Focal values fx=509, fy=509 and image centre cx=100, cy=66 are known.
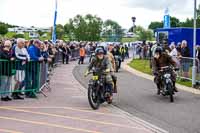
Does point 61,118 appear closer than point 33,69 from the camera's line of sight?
Yes

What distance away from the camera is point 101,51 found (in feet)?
45.9

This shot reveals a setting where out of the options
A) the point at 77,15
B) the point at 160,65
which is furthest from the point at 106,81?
the point at 77,15

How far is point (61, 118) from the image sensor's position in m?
11.8

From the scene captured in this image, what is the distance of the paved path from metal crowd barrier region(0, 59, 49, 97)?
0.43 m

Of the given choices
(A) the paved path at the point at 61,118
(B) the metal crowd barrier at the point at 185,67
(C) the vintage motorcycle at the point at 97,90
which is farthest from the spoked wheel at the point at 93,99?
(B) the metal crowd barrier at the point at 185,67

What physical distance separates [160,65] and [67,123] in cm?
566

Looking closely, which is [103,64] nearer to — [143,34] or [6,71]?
[6,71]

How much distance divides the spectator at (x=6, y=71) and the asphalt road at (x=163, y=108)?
3121 millimetres

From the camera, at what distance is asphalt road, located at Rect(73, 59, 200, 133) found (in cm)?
1130

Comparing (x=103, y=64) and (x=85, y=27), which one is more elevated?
(x=85, y=27)

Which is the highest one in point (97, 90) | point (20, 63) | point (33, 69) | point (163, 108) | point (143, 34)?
point (143, 34)

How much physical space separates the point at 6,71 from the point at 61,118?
3276 millimetres

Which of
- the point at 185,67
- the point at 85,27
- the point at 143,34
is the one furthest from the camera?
the point at 143,34

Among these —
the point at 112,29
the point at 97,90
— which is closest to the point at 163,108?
the point at 97,90
